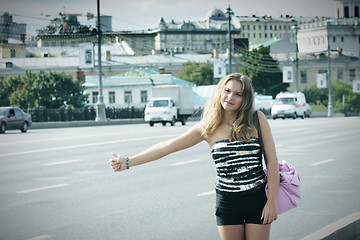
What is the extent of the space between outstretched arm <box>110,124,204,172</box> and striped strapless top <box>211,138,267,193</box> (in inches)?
11.1

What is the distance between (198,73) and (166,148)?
104650 millimetres

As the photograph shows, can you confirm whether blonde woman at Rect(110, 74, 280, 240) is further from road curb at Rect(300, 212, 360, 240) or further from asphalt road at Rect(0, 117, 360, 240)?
asphalt road at Rect(0, 117, 360, 240)

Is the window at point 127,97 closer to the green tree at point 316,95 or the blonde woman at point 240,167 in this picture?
the green tree at point 316,95

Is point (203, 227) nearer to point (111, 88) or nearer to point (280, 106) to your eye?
point (280, 106)

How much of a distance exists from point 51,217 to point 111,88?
7873 centimetres

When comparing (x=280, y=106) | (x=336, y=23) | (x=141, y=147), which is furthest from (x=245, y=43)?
(x=141, y=147)

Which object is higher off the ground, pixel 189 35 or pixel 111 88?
pixel 189 35

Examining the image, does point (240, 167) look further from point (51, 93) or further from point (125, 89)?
point (125, 89)

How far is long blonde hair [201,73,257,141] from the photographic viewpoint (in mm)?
4297

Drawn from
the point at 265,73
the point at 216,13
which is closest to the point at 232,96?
the point at 265,73

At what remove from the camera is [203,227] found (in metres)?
8.02

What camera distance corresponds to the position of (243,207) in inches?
164

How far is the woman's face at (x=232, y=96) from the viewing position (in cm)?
441

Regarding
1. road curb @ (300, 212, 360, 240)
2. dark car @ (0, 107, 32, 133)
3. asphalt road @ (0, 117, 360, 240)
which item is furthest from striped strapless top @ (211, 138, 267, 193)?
dark car @ (0, 107, 32, 133)
